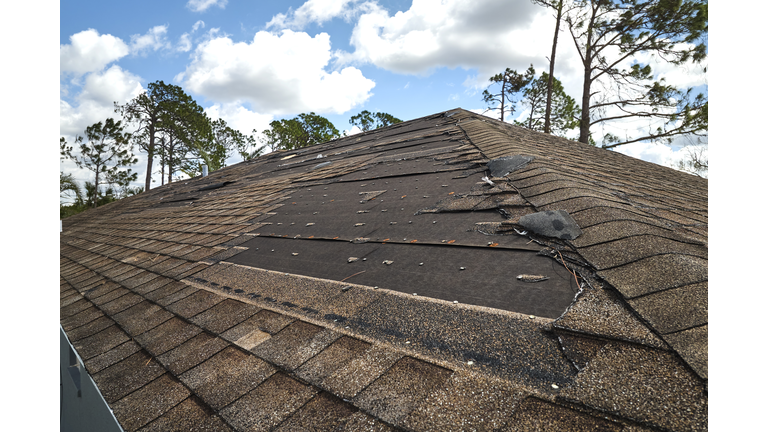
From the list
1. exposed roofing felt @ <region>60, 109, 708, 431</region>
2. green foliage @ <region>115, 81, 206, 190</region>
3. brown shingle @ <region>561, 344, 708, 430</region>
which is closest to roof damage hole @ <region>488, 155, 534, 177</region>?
exposed roofing felt @ <region>60, 109, 708, 431</region>

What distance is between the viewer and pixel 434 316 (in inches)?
55.4

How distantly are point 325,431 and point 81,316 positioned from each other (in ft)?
8.89

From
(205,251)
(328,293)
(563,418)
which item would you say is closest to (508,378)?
(563,418)

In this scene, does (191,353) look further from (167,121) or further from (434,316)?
(167,121)

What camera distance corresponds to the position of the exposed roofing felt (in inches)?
37.9

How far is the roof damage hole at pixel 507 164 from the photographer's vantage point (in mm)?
2871

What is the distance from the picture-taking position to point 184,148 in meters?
26.9

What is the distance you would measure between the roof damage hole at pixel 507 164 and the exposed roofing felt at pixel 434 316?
0.02 meters

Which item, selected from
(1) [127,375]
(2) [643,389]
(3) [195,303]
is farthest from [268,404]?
(3) [195,303]

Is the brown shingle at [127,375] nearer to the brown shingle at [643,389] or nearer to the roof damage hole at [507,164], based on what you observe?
the brown shingle at [643,389]

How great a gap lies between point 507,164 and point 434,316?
200 cm

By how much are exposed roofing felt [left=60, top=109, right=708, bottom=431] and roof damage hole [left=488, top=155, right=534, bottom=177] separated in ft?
0.08

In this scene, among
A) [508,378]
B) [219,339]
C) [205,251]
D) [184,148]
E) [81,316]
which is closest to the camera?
[508,378]

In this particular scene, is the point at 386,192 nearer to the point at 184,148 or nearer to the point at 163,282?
the point at 163,282
